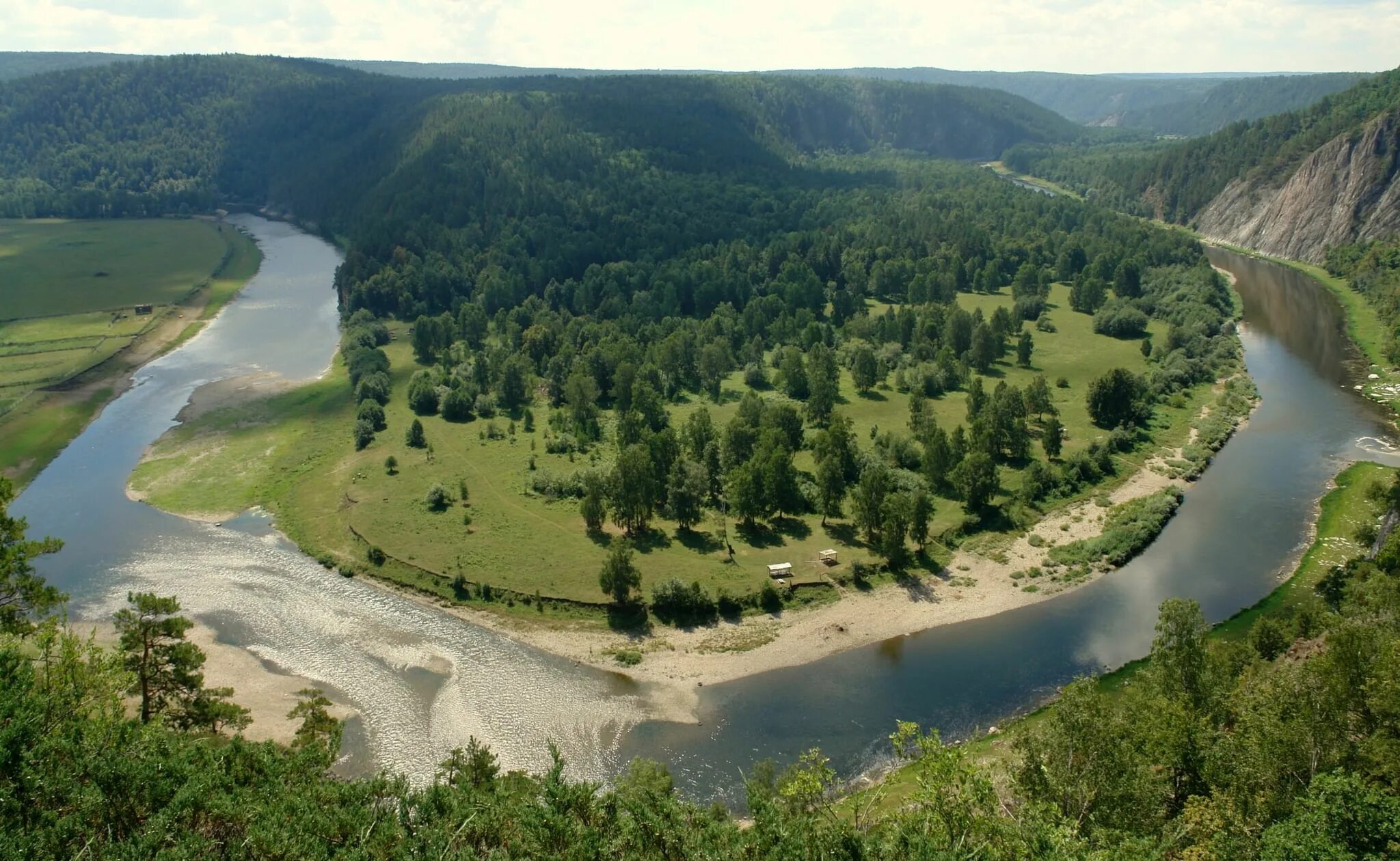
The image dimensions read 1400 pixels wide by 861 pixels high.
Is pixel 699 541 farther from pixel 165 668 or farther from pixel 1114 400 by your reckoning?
pixel 1114 400

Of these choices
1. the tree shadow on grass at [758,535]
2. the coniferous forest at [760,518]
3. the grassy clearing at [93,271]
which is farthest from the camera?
the grassy clearing at [93,271]

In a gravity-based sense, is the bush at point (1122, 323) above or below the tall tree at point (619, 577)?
above

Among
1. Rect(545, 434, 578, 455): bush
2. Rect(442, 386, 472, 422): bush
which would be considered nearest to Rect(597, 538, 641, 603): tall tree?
Rect(545, 434, 578, 455): bush

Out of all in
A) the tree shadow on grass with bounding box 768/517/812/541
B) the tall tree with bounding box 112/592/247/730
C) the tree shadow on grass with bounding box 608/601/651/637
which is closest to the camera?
the tall tree with bounding box 112/592/247/730

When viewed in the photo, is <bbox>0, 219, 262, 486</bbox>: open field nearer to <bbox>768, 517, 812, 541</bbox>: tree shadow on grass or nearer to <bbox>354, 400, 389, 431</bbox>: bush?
<bbox>354, 400, 389, 431</bbox>: bush

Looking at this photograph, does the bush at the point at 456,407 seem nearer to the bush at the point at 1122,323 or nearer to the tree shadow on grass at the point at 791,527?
the tree shadow on grass at the point at 791,527

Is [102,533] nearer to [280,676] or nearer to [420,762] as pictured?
[280,676]

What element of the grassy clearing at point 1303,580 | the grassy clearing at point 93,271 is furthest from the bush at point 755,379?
the grassy clearing at point 93,271
